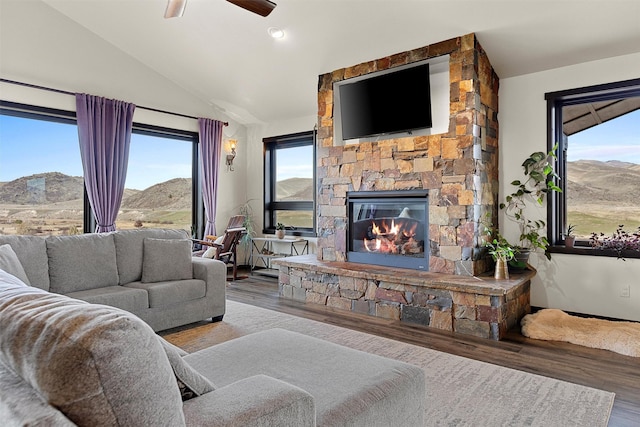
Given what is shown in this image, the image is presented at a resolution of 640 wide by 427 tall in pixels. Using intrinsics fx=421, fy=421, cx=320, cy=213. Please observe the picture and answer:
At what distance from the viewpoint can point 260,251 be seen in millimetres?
6812

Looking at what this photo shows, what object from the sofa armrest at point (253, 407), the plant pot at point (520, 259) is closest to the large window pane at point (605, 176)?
the plant pot at point (520, 259)

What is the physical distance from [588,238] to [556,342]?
4.18 feet

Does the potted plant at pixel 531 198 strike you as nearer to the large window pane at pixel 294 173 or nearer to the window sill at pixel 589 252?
the window sill at pixel 589 252

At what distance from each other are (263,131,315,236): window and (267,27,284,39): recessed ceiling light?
187cm

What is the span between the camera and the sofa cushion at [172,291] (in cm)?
345

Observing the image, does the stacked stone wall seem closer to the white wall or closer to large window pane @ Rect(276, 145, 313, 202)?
the white wall

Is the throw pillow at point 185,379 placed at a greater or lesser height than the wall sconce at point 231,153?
lesser

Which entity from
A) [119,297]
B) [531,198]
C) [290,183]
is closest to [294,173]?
[290,183]

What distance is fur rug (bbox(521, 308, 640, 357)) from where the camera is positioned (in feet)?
10.3

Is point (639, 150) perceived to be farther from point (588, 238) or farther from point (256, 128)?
point (256, 128)

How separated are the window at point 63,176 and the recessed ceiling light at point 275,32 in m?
2.46

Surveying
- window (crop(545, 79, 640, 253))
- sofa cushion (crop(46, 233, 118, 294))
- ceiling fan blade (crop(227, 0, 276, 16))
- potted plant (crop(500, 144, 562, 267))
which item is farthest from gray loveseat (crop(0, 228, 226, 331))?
window (crop(545, 79, 640, 253))

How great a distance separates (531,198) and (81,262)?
163 inches

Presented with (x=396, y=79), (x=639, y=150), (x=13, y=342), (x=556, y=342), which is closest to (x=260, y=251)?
(x=396, y=79)
